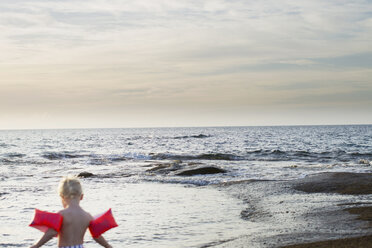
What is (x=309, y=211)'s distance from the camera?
10602mm

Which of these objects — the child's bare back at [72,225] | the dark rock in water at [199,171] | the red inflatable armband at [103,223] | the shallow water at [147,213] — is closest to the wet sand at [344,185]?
the shallow water at [147,213]

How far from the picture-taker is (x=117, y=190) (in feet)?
50.4

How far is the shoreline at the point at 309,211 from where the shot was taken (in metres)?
7.69

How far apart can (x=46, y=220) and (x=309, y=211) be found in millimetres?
7505

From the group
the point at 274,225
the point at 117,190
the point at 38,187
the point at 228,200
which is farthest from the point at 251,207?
the point at 38,187

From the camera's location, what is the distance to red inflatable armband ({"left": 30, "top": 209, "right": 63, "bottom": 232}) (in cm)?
459

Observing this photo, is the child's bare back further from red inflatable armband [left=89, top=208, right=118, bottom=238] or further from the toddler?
red inflatable armband [left=89, top=208, right=118, bottom=238]

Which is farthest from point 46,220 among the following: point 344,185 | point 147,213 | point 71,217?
point 344,185

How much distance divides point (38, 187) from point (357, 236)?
40.2ft

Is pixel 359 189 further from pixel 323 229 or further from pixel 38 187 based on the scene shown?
pixel 38 187

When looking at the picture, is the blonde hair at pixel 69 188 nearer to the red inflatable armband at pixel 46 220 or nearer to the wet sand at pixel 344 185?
the red inflatable armband at pixel 46 220

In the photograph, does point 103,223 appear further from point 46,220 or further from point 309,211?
point 309,211

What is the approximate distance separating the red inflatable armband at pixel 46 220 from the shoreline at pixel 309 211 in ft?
12.2

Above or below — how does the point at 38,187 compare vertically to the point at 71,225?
below
